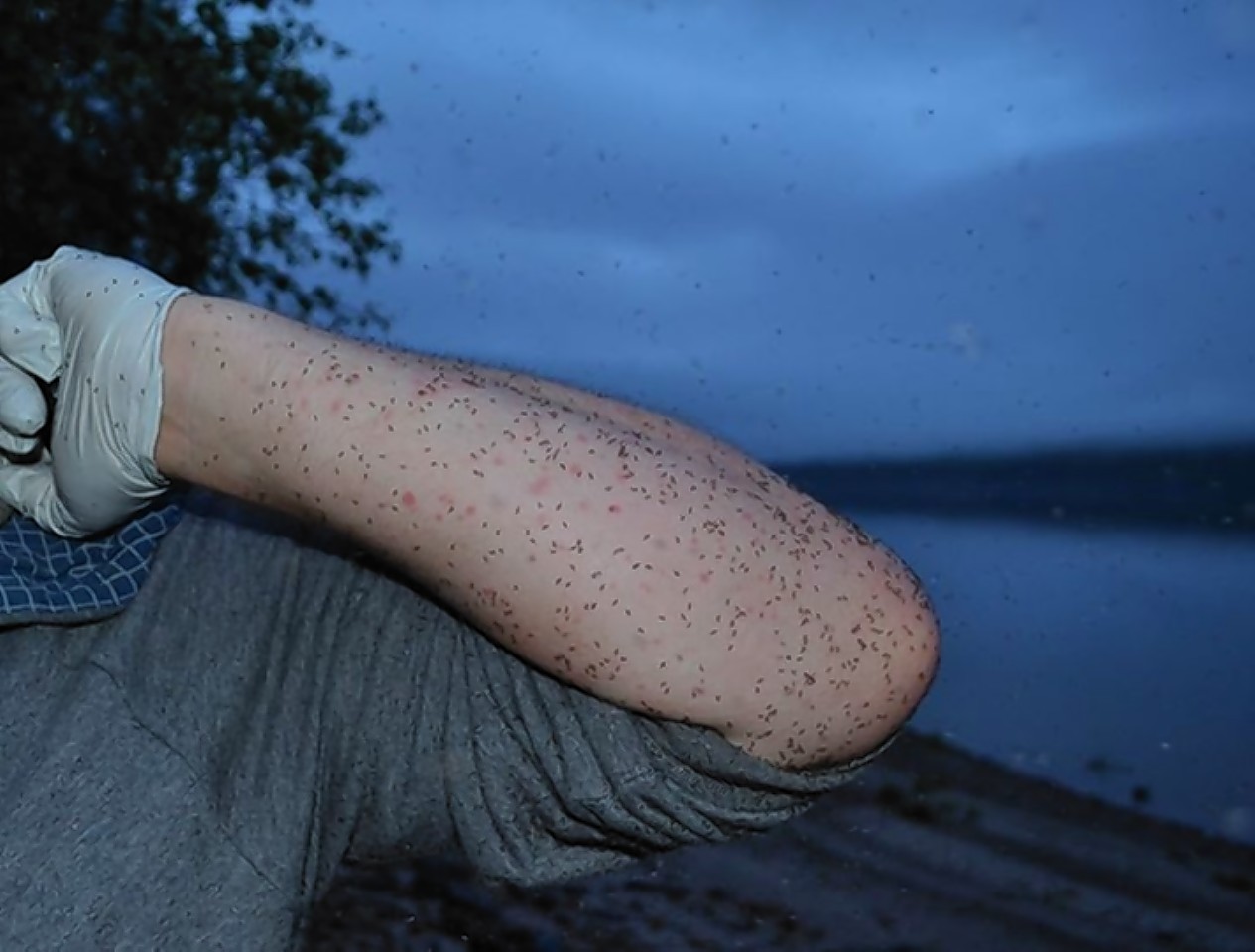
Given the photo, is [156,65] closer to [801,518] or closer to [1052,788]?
[1052,788]

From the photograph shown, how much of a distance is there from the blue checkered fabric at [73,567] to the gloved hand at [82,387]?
15 millimetres

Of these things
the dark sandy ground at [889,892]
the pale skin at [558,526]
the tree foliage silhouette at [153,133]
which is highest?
the tree foliage silhouette at [153,133]

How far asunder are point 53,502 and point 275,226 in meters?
3.81

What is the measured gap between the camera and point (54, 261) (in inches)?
32.6

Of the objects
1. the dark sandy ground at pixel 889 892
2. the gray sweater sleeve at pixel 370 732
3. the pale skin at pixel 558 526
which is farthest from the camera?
the dark sandy ground at pixel 889 892

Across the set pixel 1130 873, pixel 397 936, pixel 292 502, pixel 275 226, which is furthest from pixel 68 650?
pixel 275 226

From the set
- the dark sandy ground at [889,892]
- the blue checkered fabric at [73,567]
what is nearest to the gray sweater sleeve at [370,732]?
the blue checkered fabric at [73,567]

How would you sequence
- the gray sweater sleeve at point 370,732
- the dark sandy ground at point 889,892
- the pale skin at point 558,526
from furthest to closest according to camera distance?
1. the dark sandy ground at point 889,892
2. the gray sweater sleeve at point 370,732
3. the pale skin at point 558,526

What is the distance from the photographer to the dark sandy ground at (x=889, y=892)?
278cm

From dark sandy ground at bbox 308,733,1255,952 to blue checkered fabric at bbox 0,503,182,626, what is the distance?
188cm

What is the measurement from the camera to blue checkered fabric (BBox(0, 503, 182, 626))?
77 cm

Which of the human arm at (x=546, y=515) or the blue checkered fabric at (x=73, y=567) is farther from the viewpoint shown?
the blue checkered fabric at (x=73, y=567)

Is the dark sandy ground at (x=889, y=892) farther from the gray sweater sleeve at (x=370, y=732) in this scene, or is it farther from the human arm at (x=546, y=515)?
the human arm at (x=546, y=515)

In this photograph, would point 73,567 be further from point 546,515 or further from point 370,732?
point 546,515
